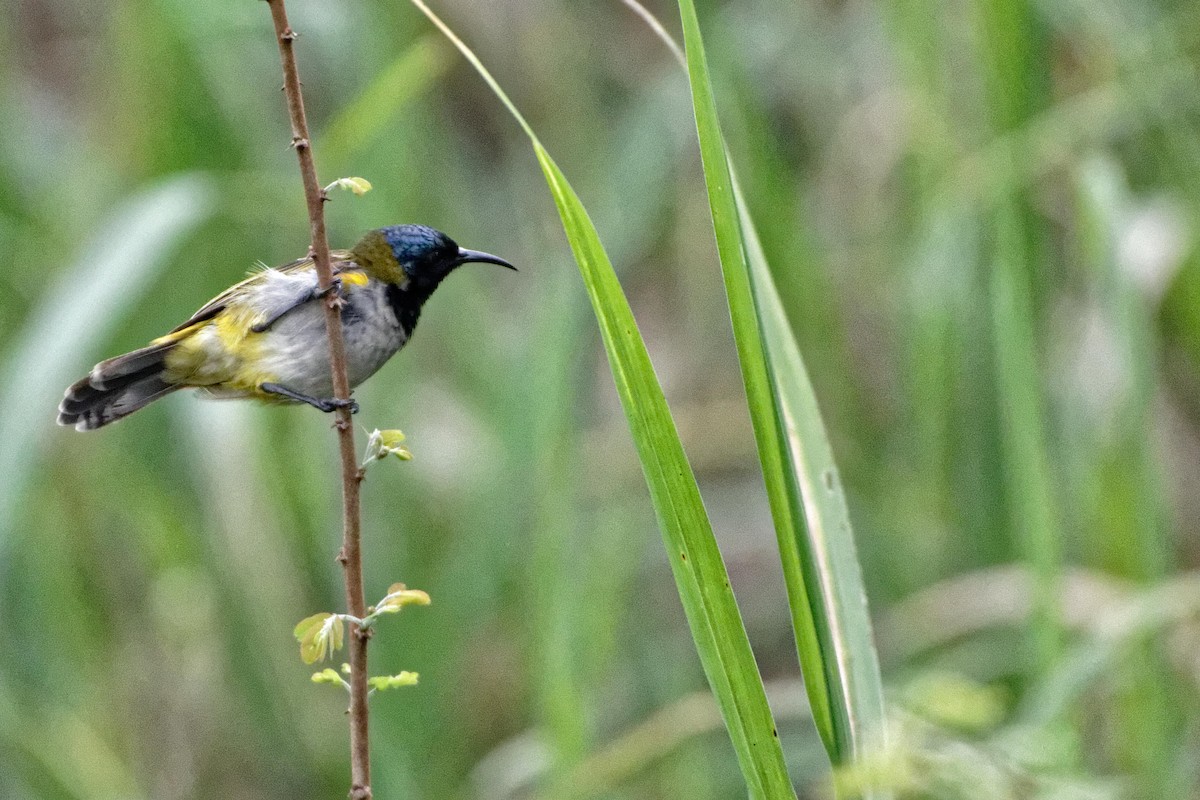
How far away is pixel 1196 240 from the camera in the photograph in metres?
2.80

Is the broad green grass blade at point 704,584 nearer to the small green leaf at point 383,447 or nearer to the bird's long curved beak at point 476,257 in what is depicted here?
the small green leaf at point 383,447

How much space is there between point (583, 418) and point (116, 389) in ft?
7.53

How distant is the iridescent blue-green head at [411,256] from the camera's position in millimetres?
2303

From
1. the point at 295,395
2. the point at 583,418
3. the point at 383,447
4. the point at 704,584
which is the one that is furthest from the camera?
the point at 583,418

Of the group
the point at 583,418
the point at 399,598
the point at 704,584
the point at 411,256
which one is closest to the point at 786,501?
the point at 704,584

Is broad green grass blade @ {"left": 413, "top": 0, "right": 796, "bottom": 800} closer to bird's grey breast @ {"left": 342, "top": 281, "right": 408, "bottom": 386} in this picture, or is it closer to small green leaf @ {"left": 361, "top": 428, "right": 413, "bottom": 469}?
small green leaf @ {"left": 361, "top": 428, "right": 413, "bottom": 469}

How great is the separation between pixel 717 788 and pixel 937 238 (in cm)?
145

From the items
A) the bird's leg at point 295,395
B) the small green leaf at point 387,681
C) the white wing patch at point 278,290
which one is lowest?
the small green leaf at point 387,681

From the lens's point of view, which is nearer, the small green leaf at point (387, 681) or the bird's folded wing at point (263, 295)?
the small green leaf at point (387, 681)

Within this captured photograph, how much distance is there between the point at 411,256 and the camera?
7.57 ft

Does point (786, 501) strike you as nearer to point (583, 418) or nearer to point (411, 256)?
point (411, 256)

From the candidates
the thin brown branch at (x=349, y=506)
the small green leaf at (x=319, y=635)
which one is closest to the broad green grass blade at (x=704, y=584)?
the thin brown branch at (x=349, y=506)

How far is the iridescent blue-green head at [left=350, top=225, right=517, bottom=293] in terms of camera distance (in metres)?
2.30

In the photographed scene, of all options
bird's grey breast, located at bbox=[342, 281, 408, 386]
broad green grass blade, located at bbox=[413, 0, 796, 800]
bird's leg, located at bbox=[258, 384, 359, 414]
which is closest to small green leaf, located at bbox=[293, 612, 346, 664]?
broad green grass blade, located at bbox=[413, 0, 796, 800]
